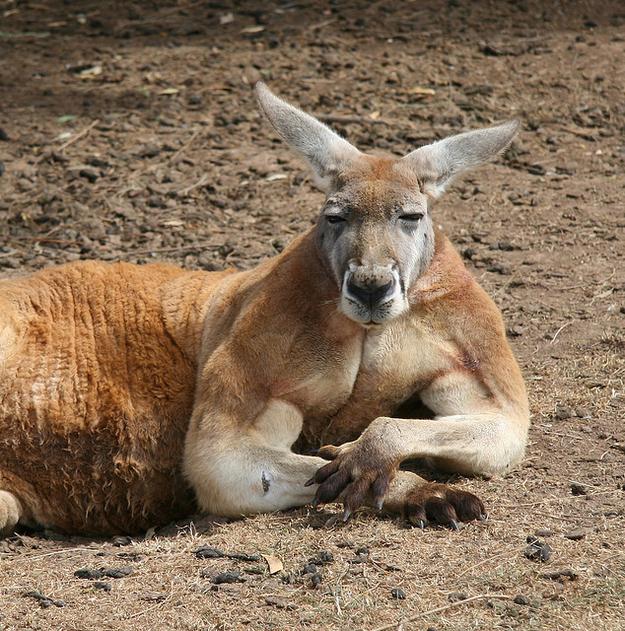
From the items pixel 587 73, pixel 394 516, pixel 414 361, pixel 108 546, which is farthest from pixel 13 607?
pixel 587 73

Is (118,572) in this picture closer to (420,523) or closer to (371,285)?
(420,523)

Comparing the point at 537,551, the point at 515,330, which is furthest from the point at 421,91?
the point at 537,551

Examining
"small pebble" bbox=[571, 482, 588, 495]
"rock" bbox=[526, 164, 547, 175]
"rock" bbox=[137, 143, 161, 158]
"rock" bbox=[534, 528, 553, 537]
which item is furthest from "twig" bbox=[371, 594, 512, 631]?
"rock" bbox=[137, 143, 161, 158]

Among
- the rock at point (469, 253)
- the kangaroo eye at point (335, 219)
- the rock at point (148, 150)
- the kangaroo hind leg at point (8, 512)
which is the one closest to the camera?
the kangaroo eye at point (335, 219)

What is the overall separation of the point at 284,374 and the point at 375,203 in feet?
2.48

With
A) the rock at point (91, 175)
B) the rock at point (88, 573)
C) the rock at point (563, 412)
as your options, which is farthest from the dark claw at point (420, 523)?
the rock at point (91, 175)

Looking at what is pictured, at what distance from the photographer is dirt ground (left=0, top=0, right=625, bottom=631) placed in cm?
395

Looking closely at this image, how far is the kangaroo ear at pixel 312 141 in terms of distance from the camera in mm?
5027

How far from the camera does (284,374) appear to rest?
4.73 meters

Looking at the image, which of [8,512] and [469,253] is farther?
[469,253]

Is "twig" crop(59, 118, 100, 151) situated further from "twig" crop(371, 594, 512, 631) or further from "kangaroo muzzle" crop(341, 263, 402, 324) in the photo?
"twig" crop(371, 594, 512, 631)

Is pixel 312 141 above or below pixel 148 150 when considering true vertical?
above

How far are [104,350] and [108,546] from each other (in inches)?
36.5

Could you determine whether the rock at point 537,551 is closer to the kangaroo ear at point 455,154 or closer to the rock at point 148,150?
the kangaroo ear at point 455,154
